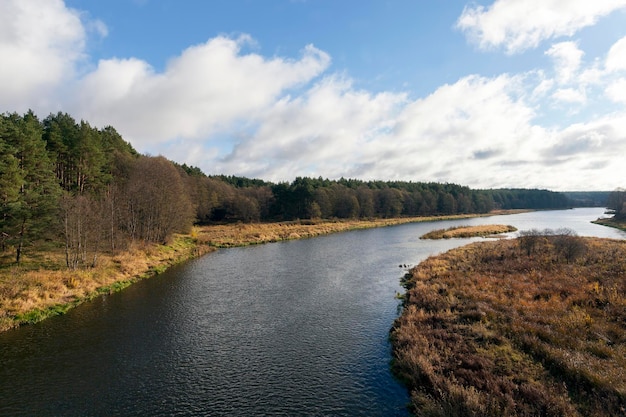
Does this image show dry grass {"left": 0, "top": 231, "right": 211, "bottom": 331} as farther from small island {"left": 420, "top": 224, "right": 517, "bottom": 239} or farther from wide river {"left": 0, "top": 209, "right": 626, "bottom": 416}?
small island {"left": 420, "top": 224, "right": 517, "bottom": 239}

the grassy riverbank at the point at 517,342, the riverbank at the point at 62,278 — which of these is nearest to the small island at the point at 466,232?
the grassy riverbank at the point at 517,342

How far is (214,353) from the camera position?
771 inches

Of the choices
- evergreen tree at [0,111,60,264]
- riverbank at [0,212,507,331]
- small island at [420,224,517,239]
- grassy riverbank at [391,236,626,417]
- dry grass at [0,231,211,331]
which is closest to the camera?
grassy riverbank at [391,236,626,417]

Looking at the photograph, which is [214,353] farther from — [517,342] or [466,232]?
[466,232]

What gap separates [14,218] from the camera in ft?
106

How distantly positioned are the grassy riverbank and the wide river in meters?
1.79

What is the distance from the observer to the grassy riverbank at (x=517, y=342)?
506 inches

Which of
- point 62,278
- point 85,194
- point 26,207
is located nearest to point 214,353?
point 62,278

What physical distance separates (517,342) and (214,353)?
16.1 m

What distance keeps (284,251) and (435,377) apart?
44.5m

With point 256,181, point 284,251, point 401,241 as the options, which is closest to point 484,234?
point 401,241

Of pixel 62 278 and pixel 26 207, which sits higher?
pixel 26 207

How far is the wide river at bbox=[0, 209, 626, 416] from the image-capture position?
14.8m

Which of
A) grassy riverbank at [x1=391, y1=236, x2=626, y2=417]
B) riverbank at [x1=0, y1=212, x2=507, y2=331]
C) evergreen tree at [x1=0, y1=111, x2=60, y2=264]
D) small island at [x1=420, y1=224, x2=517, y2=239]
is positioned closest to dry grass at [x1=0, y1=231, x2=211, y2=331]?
riverbank at [x1=0, y1=212, x2=507, y2=331]
